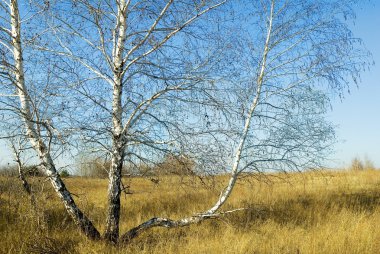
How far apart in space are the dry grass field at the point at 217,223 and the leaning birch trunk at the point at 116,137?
369 mm

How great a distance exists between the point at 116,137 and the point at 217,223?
3123mm

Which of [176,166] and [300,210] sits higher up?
[176,166]

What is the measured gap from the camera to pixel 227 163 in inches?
251

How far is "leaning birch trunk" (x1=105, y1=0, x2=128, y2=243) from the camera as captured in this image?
5.83m

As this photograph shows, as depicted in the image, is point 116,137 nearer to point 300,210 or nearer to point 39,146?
point 39,146

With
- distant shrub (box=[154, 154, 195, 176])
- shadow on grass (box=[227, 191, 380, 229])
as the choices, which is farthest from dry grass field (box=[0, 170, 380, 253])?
distant shrub (box=[154, 154, 195, 176])

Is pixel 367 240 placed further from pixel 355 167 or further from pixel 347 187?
pixel 355 167

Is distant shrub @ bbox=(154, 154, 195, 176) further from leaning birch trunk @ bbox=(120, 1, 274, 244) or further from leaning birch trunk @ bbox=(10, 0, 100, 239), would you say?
leaning birch trunk @ bbox=(10, 0, 100, 239)

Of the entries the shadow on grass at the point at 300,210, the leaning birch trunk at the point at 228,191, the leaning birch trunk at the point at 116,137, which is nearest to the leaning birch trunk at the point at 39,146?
the leaning birch trunk at the point at 116,137

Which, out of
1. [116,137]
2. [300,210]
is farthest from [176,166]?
[300,210]

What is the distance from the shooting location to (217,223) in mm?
7789

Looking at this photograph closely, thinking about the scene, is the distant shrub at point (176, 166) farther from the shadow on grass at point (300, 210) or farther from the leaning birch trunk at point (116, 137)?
the shadow on grass at point (300, 210)

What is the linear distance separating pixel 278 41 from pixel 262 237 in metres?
3.72

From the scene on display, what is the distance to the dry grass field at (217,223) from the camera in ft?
18.0
